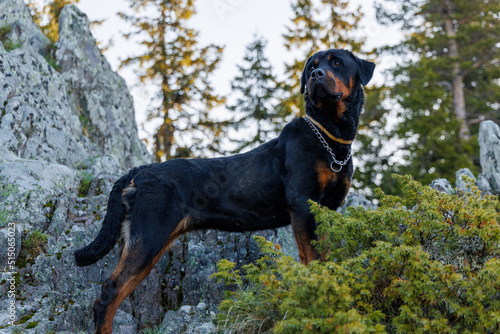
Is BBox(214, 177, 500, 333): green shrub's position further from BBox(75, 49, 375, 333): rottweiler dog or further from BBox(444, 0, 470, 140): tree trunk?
BBox(444, 0, 470, 140): tree trunk

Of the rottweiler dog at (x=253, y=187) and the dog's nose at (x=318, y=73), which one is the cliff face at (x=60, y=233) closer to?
the rottweiler dog at (x=253, y=187)

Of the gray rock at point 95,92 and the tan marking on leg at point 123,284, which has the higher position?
the gray rock at point 95,92

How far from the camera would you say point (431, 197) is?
3.97m

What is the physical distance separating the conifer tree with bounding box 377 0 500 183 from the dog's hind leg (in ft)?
49.9

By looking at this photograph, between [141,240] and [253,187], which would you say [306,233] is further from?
[141,240]

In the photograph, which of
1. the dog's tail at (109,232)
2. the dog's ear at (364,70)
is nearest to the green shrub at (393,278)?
the dog's tail at (109,232)

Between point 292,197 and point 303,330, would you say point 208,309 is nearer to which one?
point 292,197

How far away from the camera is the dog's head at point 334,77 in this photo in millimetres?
4645

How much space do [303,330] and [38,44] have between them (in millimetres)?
9899

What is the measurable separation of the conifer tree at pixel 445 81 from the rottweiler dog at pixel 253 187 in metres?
14.1

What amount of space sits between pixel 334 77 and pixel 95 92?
23.0 feet

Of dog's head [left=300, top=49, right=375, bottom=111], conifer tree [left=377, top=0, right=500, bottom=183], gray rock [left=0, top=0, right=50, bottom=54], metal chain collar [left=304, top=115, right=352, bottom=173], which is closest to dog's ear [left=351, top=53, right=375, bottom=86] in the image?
dog's head [left=300, top=49, right=375, bottom=111]

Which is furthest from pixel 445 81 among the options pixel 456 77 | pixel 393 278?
pixel 393 278

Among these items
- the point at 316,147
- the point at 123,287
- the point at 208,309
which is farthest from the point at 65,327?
the point at 316,147
